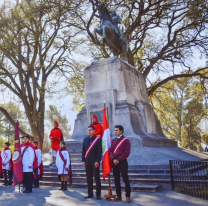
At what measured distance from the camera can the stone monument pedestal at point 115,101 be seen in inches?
546

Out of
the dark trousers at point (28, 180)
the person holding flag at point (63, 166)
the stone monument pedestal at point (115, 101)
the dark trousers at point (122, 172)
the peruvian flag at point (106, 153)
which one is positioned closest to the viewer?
the dark trousers at point (122, 172)

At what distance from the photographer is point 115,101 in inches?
563

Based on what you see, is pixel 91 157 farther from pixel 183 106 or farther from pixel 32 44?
pixel 183 106

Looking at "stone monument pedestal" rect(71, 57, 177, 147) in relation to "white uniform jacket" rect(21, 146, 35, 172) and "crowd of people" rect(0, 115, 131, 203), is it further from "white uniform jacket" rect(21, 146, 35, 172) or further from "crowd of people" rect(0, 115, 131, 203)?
"white uniform jacket" rect(21, 146, 35, 172)

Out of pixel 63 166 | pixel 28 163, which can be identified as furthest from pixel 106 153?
pixel 28 163

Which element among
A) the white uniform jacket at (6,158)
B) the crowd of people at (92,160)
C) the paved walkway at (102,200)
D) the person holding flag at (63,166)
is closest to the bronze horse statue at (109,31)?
the white uniform jacket at (6,158)

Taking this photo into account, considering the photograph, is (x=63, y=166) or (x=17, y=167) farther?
(x=63, y=166)

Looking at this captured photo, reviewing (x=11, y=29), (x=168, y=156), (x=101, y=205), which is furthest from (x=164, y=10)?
(x=101, y=205)

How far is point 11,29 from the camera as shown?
20531mm

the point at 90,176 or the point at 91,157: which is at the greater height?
the point at 91,157

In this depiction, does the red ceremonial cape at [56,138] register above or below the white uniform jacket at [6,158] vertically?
above

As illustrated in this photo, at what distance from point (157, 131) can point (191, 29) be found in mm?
10494

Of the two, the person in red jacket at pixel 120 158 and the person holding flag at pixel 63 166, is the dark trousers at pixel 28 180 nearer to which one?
the person holding flag at pixel 63 166

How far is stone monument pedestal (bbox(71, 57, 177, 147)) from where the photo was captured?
13.9m
